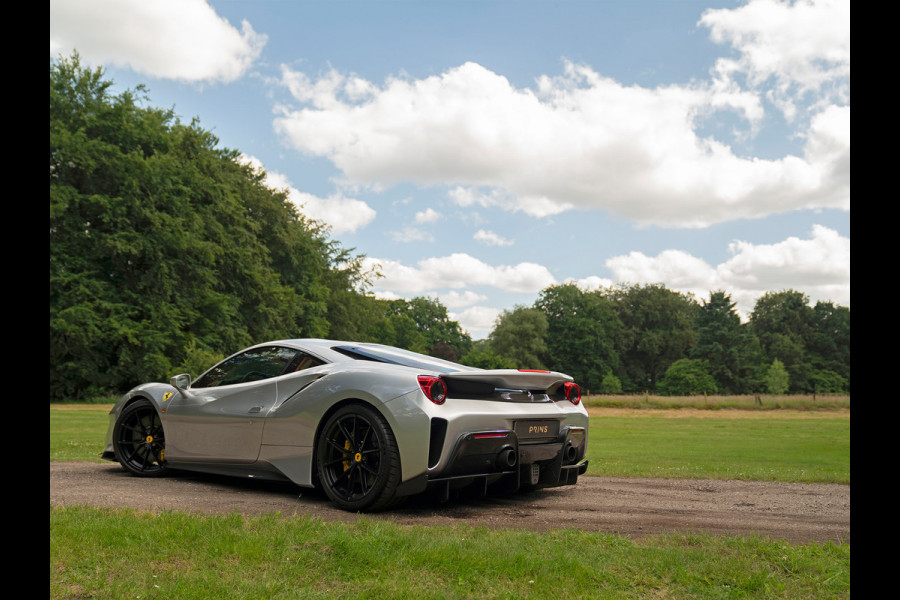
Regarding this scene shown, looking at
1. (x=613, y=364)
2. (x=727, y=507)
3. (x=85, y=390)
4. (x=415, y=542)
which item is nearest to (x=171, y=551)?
(x=415, y=542)

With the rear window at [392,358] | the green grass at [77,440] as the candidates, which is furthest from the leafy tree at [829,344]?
the rear window at [392,358]

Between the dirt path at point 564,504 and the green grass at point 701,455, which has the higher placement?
the dirt path at point 564,504

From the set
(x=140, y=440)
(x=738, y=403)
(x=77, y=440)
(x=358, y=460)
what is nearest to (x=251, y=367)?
(x=140, y=440)

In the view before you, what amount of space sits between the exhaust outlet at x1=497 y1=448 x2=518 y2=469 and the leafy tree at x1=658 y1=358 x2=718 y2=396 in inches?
3031

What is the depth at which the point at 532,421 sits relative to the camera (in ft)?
18.6

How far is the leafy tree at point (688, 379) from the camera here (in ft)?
255

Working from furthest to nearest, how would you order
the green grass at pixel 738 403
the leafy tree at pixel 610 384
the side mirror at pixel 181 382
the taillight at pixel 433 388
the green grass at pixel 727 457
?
the leafy tree at pixel 610 384, the green grass at pixel 738 403, the green grass at pixel 727 457, the side mirror at pixel 181 382, the taillight at pixel 433 388

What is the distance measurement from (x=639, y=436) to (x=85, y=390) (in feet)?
93.6

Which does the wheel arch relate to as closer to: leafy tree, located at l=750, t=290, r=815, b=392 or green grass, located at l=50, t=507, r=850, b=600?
green grass, located at l=50, t=507, r=850, b=600

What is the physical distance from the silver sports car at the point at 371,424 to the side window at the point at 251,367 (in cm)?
1

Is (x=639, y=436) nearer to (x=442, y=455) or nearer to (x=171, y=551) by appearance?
(x=442, y=455)

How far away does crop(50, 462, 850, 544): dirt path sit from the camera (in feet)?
16.4

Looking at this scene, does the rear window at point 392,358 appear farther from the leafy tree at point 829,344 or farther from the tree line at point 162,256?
the leafy tree at point 829,344

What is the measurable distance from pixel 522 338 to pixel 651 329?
21815mm
